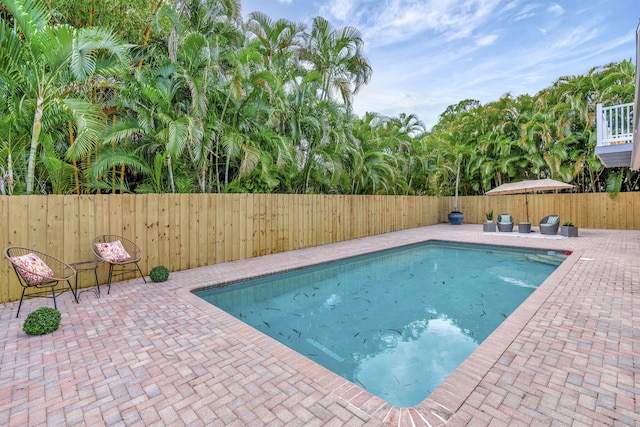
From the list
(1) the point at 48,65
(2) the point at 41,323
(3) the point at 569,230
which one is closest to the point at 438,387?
(2) the point at 41,323

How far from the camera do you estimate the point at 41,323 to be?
324 cm

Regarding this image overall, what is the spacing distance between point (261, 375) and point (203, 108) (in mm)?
5453

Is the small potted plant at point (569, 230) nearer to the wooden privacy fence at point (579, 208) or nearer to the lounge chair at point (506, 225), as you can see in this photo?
the lounge chair at point (506, 225)

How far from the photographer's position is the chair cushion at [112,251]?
15.8 ft

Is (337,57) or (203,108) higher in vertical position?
(337,57)

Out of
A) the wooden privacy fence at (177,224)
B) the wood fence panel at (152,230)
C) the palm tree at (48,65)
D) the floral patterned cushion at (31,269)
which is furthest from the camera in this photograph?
the wood fence panel at (152,230)

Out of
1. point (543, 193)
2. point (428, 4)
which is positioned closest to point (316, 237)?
point (428, 4)

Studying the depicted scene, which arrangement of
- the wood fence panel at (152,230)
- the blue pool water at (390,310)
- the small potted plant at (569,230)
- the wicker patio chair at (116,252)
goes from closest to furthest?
the blue pool water at (390,310) < the wicker patio chair at (116,252) < the wood fence panel at (152,230) < the small potted plant at (569,230)

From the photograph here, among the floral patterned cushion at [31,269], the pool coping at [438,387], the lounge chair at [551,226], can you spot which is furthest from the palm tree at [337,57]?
the floral patterned cushion at [31,269]

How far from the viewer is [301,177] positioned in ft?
31.0

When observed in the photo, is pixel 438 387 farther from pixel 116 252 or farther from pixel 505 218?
pixel 505 218

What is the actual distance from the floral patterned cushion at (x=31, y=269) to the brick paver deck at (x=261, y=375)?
57cm

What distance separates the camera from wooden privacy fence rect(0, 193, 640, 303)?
4.59 meters

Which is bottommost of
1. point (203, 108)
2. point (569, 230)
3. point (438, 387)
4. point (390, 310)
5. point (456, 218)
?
point (390, 310)
